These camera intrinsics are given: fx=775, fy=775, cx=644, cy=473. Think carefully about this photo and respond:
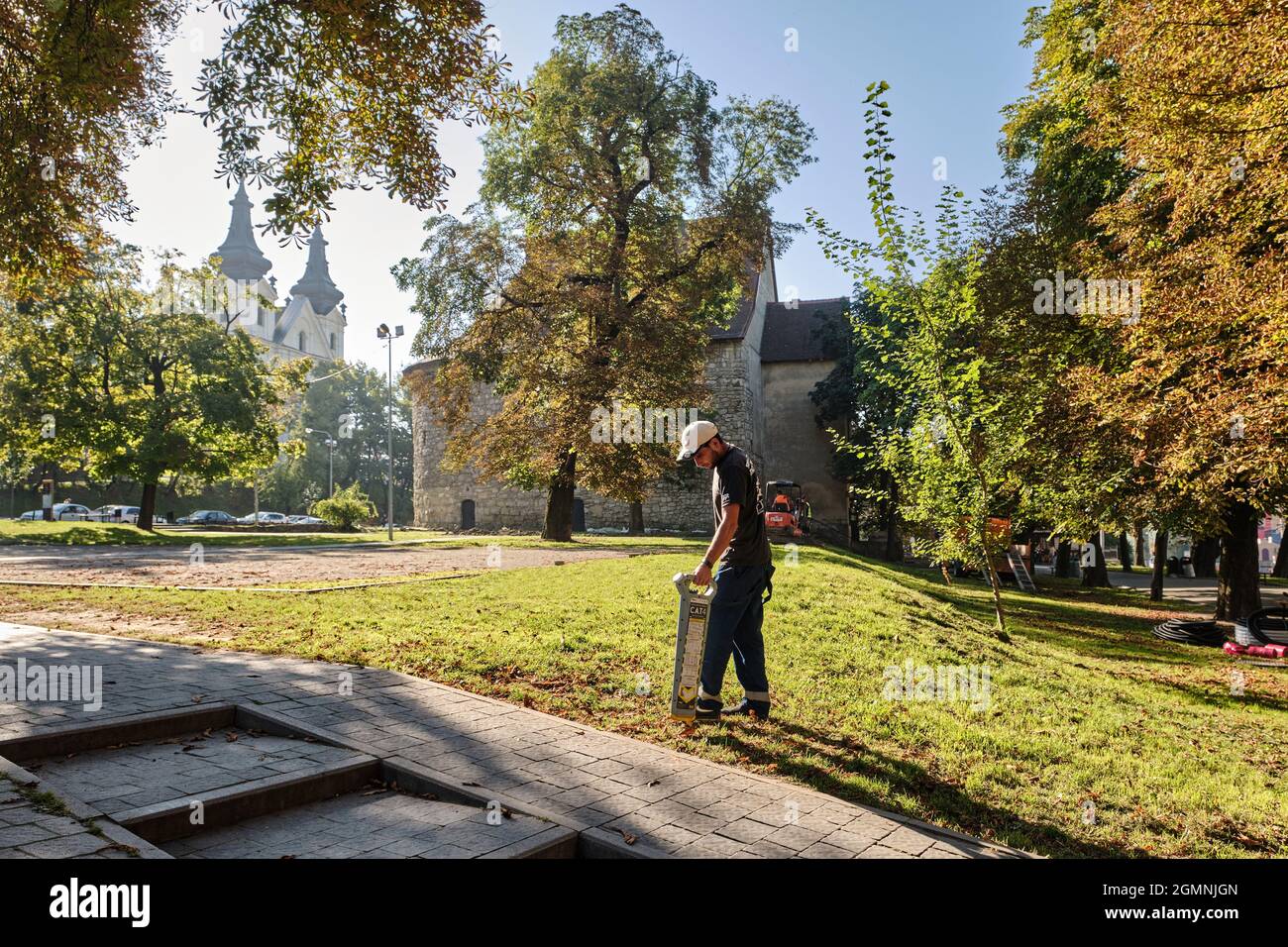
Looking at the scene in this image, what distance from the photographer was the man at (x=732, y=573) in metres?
5.62

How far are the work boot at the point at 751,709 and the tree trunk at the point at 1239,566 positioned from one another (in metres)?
15.0

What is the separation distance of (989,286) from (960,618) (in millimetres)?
9448

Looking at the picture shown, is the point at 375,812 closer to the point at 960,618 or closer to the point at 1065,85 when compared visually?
the point at 960,618

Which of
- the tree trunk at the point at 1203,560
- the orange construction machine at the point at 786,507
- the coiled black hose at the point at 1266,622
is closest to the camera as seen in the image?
the coiled black hose at the point at 1266,622

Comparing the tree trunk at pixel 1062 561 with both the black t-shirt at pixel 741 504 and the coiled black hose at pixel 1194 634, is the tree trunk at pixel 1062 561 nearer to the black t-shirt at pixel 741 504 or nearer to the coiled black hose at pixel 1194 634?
the coiled black hose at pixel 1194 634

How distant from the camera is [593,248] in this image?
83.9ft

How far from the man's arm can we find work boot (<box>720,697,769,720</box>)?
40.1 inches

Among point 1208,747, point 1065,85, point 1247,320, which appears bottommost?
point 1208,747

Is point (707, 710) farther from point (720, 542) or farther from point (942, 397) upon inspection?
point (942, 397)

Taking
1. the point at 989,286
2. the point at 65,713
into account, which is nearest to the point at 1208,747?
the point at 65,713

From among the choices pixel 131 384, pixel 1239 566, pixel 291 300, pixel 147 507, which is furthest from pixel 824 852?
pixel 291 300

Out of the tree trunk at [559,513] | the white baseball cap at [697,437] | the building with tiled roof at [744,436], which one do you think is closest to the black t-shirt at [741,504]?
the white baseball cap at [697,437]

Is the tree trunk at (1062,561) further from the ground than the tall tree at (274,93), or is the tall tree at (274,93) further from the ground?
the tall tree at (274,93)
